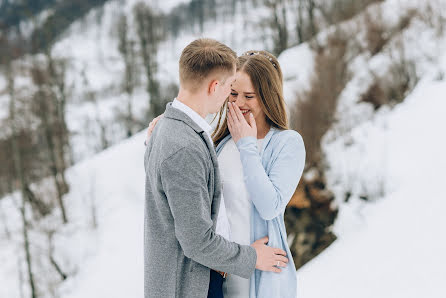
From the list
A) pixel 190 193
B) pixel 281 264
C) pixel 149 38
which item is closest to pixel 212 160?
pixel 190 193

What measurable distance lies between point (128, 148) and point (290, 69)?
6.46 meters

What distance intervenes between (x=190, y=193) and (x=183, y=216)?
8 cm

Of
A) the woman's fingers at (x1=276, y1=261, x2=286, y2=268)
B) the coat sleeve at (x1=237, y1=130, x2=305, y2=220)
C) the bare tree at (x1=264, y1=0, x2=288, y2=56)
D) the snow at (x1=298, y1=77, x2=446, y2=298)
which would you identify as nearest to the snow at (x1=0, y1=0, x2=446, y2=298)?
the snow at (x1=298, y1=77, x2=446, y2=298)

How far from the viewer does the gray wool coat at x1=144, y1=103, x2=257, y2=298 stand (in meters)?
1.20

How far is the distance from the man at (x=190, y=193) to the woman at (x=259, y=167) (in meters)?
0.16

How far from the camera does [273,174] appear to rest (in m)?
1.53

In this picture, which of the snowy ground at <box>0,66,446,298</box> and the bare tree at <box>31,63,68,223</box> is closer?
the snowy ground at <box>0,66,446,298</box>

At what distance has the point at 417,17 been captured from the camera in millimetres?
13141

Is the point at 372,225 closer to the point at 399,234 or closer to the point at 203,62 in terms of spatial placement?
the point at 399,234

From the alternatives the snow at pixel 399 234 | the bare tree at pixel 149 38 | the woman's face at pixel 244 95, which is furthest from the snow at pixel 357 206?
the bare tree at pixel 149 38

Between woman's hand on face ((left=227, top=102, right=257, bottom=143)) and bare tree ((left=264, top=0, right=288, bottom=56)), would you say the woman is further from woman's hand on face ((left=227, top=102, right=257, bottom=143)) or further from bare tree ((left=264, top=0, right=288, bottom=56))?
bare tree ((left=264, top=0, right=288, bottom=56))

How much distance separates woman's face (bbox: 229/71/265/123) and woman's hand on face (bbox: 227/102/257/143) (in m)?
0.04

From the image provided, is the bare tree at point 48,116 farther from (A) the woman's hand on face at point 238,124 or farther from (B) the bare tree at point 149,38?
(A) the woman's hand on face at point 238,124

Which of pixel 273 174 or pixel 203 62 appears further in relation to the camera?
pixel 273 174
